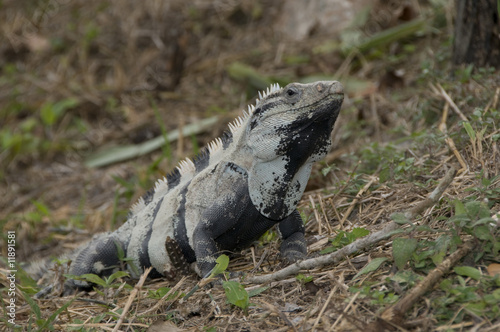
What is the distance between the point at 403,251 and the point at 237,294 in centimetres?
97

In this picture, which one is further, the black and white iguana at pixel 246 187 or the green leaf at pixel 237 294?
the black and white iguana at pixel 246 187

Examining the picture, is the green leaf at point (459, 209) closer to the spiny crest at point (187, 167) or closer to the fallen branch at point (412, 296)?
the fallen branch at point (412, 296)

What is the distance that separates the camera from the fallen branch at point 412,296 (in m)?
2.74

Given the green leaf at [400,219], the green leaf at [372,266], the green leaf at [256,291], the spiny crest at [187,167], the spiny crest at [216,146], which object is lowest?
the green leaf at [256,291]

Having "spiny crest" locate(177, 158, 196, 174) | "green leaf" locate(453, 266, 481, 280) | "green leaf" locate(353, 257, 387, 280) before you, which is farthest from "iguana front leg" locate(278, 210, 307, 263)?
"green leaf" locate(453, 266, 481, 280)

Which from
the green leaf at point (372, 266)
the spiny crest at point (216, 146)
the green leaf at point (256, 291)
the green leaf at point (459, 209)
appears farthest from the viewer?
the spiny crest at point (216, 146)

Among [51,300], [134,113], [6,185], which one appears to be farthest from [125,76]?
[51,300]

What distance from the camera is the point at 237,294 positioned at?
10.8 ft

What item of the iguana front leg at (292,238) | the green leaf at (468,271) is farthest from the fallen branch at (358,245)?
the green leaf at (468,271)

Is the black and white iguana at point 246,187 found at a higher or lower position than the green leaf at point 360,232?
higher

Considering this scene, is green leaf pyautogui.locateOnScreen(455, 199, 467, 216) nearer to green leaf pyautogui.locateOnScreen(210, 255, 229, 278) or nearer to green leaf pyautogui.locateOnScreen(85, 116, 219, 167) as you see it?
green leaf pyautogui.locateOnScreen(210, 255, 229, 278)

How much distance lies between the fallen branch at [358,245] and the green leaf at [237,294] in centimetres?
27

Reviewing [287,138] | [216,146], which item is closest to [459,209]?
[287,138]

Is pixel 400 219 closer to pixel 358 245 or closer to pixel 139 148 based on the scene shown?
pixel 358 245
